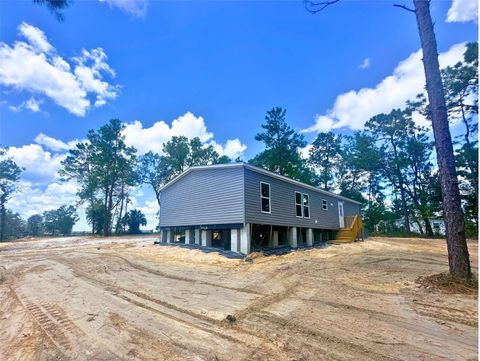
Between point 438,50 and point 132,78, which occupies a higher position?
point 132,78

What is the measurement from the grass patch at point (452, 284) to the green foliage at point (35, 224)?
53.9 meters

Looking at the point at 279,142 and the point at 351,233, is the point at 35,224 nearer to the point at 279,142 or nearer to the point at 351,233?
the point at 279,142

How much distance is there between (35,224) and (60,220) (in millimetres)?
6644

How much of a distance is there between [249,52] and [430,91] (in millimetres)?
11056

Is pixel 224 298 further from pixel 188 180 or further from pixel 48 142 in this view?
pixel 48 142

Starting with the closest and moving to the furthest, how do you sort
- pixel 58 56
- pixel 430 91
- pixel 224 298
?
pixel 224 298
pixel 430 91
pixel 58 56

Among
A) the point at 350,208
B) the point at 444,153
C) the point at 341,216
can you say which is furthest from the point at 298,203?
the point at 444,153

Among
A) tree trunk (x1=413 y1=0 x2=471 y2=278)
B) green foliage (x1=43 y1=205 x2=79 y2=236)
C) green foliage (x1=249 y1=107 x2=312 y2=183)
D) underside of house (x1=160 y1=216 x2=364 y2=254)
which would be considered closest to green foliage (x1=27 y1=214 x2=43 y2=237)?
green foliage (x1=43 y1=205 x2=79 y2=236)

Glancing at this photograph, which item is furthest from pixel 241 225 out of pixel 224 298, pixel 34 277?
pixel 34 277

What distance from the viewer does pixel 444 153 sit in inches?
233

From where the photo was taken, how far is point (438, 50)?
21.0 feet

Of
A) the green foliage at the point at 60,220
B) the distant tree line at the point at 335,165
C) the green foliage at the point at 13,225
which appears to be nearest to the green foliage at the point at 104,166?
the distant tree line at the point at 335,165

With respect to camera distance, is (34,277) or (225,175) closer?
(34,277)

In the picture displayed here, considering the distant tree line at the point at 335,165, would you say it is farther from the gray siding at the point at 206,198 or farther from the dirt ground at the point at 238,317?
the dirt ground at the point at 238,317
